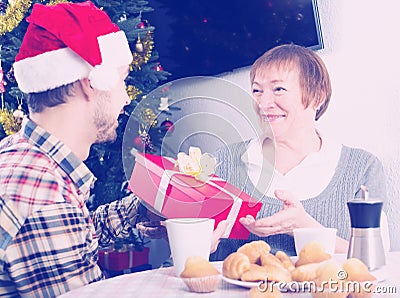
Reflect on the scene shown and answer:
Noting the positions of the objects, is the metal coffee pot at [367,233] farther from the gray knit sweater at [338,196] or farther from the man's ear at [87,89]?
the man's ear at [87,89]

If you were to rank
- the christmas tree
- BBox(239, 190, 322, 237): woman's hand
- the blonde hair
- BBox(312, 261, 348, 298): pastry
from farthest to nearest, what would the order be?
the christmas tree < the blonde hair < BBox(239, 190, 322, 237): woman's hand < BBox(312, 261, 348, 298): pastry

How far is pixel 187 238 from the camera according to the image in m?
1.01

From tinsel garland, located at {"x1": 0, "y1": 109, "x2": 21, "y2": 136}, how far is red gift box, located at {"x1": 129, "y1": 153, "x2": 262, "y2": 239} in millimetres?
864

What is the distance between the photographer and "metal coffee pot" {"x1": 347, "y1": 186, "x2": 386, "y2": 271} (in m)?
0.94

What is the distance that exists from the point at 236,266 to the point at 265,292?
0.32ft

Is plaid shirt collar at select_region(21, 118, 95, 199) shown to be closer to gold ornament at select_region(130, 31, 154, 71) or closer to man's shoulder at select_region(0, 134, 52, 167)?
man's shoulder at select_region(0, 134, 52, 167)

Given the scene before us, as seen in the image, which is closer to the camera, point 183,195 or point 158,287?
point 158,287

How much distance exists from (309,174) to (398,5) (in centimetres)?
58

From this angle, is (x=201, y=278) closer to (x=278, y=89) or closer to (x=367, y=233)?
(x=367, y=233)

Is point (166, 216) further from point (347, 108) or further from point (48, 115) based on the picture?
point (347, 108)

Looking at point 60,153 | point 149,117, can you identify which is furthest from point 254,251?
point 149,117

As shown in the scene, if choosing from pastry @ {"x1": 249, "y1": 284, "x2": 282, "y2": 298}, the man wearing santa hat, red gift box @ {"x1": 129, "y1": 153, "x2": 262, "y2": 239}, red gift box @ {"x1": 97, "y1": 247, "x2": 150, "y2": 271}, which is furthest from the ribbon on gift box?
red gift box @ {"x1": 97, "y1": 247, "x2": 150, "y2": 271}

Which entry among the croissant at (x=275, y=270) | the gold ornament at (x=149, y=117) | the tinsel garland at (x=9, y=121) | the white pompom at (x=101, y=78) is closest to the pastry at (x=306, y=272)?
the croissant at (x=275, y=270)

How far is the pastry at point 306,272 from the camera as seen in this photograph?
0.86 metres
